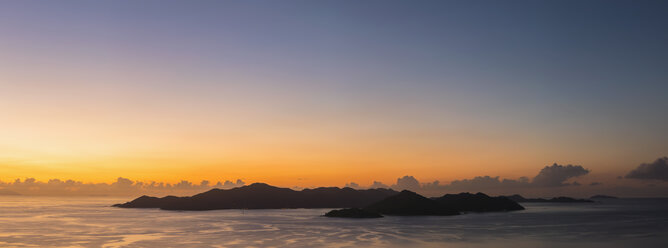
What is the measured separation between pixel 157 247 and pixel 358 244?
33288mm

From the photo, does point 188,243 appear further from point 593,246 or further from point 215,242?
point 593,246

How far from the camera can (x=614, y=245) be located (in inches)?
3570

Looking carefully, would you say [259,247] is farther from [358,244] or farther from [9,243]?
[9,243]

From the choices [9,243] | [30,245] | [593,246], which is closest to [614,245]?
[593,246]

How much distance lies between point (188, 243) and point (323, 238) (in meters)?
25.6

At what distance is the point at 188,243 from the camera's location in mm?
90500

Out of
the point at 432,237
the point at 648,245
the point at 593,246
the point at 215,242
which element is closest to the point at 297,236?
the point at 215,242

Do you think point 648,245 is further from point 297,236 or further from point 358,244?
point 297,236

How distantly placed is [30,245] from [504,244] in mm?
81633

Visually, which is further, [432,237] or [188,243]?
[432,237]

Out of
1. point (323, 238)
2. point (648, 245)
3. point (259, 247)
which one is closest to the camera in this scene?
point (259, 247)

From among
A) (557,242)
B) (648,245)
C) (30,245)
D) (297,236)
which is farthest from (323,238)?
(648,245)

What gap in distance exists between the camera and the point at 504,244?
90.6 m

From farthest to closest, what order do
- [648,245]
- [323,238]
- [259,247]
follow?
[323,238] → [648,245] → [259,247]
